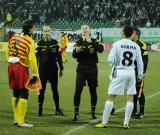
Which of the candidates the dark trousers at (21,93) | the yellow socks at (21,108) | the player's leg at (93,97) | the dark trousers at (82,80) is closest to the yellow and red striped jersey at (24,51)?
the dark trousers at (21,93)

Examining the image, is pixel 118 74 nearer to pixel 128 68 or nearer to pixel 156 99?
pixel 128 68

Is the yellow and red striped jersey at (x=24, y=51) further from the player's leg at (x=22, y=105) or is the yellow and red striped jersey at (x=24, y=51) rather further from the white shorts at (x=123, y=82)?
the white shorts at (x=123, y=82)

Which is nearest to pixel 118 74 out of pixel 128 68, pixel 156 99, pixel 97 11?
pixel 128 68

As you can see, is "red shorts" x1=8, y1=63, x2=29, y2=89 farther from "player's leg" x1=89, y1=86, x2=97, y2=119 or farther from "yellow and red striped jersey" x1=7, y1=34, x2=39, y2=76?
"player's leg" x1=89, y1=86, x2=97, y2=119

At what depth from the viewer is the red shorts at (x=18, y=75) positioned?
11297 mm

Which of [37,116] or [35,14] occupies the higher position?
[35,14]

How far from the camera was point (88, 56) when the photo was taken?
12.4m

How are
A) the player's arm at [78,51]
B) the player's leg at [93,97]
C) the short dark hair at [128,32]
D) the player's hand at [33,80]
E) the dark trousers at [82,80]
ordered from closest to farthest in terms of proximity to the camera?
the short dark hair at [128,32] → the player's hand at [33,80] → the player's arm at [78,51] → the dark trousers at [82,80] → the player's leg at [93,97]

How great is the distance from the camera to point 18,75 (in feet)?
37.1

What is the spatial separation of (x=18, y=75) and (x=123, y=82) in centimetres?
214

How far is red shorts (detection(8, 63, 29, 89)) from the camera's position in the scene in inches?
445

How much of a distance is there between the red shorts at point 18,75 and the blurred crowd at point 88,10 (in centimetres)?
3648

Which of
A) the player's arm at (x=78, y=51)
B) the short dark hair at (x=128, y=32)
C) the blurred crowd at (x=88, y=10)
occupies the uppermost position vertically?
the blurred crowd at (x=88, y=10)

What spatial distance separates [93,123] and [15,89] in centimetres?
185
